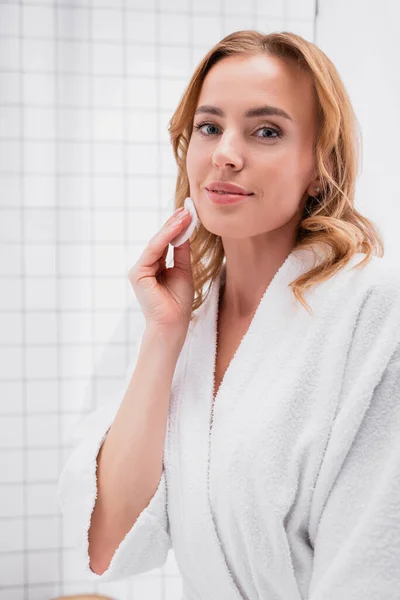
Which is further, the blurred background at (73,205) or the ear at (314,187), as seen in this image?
the blurred background at (73,205)

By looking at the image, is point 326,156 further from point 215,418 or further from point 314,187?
point 215,418

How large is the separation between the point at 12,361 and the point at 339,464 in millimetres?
958

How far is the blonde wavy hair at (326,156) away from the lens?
775 millimetres

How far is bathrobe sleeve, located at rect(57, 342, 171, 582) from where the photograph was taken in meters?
0.80

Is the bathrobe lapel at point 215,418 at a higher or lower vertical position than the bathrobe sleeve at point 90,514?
higher

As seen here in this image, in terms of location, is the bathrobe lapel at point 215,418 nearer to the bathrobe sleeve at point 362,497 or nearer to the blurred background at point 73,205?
the bathrobe sleeve at point 362,497

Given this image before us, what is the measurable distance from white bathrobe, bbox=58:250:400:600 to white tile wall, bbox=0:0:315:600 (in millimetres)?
631

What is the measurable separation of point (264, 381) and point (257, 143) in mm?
306

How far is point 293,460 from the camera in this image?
27.2 inches

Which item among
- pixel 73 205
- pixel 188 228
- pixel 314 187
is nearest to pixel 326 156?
pixel 314 187

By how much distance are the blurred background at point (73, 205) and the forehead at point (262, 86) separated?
642 mm

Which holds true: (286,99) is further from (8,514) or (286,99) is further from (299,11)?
(8,514)

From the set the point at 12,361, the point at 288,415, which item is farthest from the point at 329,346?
the point at 12,361

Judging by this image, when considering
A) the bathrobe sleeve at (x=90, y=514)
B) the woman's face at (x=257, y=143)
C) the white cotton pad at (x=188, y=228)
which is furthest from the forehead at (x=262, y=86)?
the bathrobe sleeve at (x=90, y=514)
